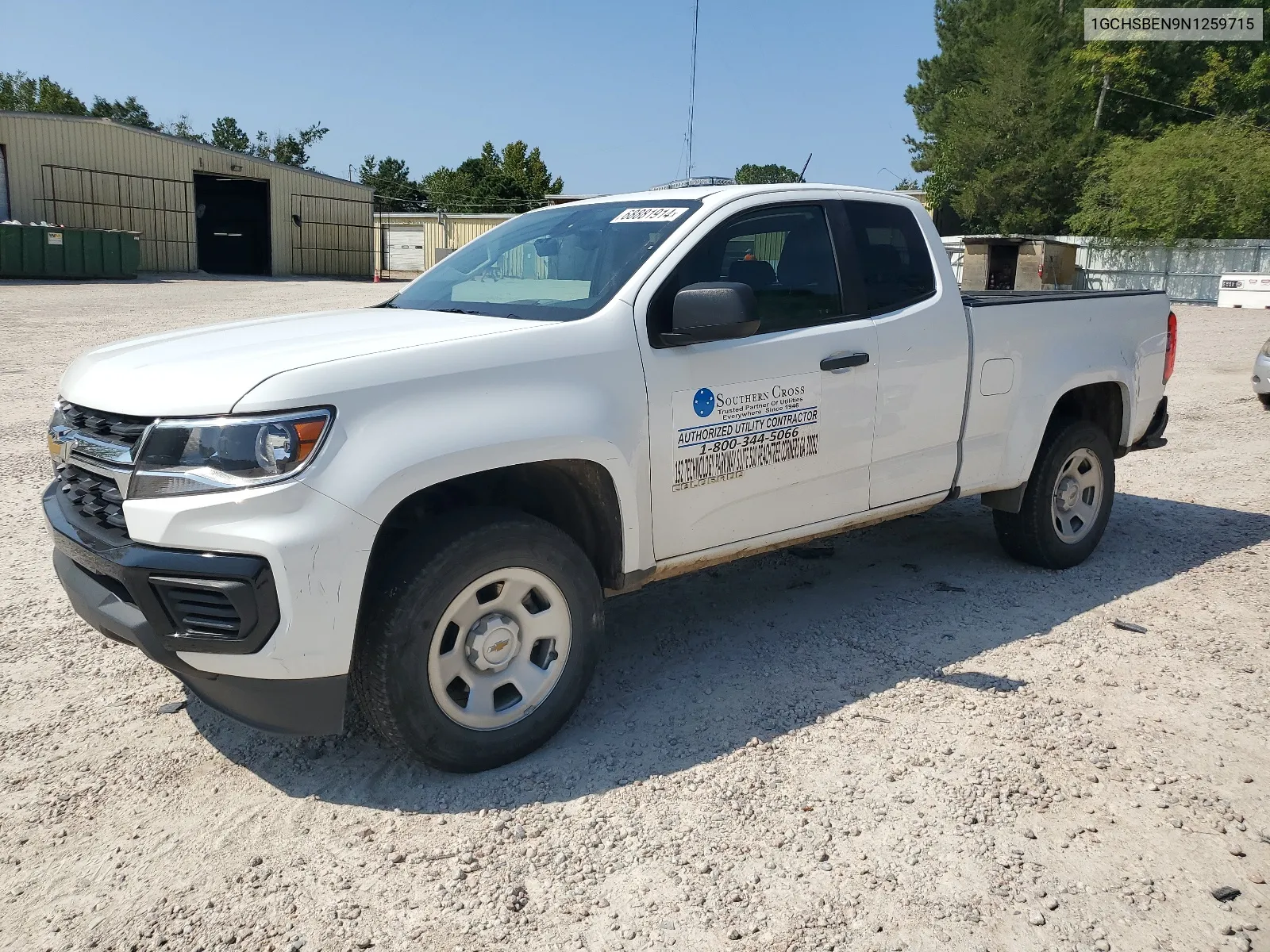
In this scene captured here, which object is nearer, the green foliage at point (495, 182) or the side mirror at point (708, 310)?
the side mirror at point (708, 310)

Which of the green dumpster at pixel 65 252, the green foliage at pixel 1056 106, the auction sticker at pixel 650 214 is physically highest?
the green foliage at pixel 1056 106

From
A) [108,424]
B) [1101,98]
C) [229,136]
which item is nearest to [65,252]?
[108,424]

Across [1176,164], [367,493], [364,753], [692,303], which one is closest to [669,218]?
[692,303]

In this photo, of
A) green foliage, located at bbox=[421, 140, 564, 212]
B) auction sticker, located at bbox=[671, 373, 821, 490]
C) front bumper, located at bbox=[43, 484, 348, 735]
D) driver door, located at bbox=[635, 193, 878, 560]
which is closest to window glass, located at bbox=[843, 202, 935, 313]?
driver door, located at bbox=[635, 193, 878, 560]

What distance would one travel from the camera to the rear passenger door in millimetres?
4285

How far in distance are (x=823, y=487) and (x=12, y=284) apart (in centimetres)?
2994

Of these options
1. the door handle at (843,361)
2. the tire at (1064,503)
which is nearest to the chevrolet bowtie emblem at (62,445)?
the door handle at (843,361)

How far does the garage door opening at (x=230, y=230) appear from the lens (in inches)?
1599

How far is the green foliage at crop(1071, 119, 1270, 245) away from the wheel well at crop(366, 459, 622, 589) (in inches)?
1460

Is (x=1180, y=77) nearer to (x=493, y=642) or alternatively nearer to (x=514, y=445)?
(x=514, y=445)

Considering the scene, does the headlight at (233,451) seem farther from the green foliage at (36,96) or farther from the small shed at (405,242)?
the green foliage at (36,96)

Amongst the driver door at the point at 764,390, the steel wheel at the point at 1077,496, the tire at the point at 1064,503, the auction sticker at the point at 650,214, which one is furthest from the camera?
the steel wheel at the point at 1077,496

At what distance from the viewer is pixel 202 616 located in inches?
109

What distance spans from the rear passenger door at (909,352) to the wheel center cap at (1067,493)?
106 centimetres
